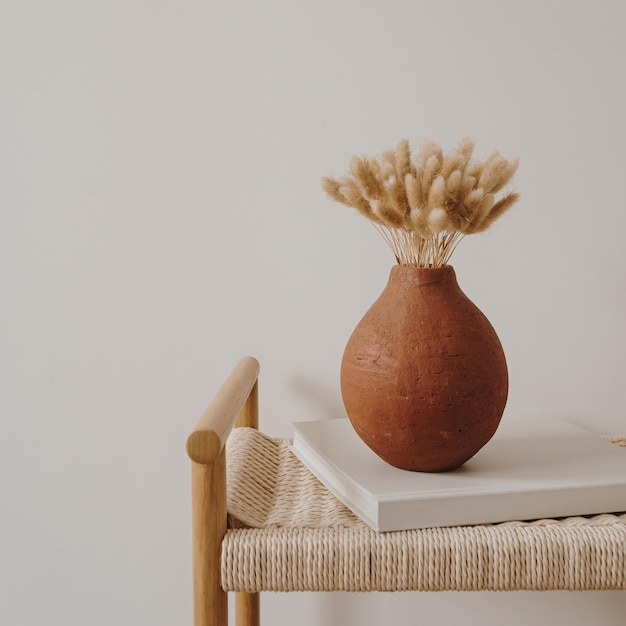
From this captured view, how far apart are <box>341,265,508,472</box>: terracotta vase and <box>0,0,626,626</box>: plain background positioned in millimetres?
307

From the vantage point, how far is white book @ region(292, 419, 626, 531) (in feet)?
2.43

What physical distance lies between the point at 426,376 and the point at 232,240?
0.43 meters

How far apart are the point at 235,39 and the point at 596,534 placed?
75 cm

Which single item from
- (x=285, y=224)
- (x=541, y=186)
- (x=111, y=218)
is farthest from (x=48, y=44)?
(x=541, y=186)

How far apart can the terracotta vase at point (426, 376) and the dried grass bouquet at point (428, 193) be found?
0.15 ft

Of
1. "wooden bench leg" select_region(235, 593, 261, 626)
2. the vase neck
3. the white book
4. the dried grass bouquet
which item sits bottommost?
"wooden bench leg" select_region(235, 593, 261, 626)

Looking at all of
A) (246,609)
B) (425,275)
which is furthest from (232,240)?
(246,609)

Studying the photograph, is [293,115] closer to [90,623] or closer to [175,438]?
[175,438]

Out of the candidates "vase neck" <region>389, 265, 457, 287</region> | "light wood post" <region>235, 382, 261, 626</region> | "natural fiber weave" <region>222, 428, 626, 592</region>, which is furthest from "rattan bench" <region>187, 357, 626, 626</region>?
"light wood post" <region>235, 382, 261, 626</region>

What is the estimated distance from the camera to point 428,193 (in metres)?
0.77

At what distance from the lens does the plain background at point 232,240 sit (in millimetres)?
1095

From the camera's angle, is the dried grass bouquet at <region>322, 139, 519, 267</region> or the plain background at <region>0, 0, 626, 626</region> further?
the plain background at <region>0, 0, 626, 626</region>

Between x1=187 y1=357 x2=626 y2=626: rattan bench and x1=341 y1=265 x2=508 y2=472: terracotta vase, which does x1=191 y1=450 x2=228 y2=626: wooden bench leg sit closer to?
x1=187 y1=357 x2=626 y2=626: rattan bench

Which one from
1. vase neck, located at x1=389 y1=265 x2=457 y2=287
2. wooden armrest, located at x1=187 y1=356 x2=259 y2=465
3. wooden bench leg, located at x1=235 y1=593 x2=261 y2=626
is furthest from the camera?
wooden bench leg, located at x1=235 y1=593 x2=261 y2=626
